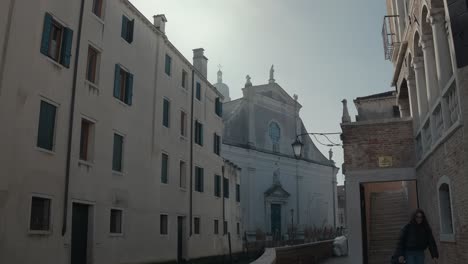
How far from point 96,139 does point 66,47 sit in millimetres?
3152

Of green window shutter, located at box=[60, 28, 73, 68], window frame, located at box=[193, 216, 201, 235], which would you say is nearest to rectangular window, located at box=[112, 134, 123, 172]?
green window shutter, located at box=[60, 28, 73, 68]

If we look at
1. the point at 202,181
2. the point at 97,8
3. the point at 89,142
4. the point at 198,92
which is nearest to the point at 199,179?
the point at 202,181

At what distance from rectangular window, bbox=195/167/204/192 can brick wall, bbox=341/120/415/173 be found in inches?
508

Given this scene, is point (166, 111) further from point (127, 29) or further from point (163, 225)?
point (163, 225)

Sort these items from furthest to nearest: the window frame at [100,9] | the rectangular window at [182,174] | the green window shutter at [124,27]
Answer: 1. the rectangular window at [182,174]
2. the green window shutter at [124,27]
3. the window frame at [100,9]

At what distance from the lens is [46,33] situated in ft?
45.0

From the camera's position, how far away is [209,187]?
26.9m

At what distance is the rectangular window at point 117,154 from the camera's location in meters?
17.2

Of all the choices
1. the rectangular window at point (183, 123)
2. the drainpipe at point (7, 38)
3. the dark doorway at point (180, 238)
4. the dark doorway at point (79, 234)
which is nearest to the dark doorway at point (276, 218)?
the dark doorway at point (180, 238)

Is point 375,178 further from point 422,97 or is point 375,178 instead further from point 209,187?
point 209,187

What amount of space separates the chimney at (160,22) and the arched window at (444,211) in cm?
1572

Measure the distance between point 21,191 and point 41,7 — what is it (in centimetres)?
522

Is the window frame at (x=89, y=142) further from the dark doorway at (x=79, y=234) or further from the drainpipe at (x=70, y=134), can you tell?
the dark doorway at (x=79, y=234)

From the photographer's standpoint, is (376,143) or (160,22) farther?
(160,22)
